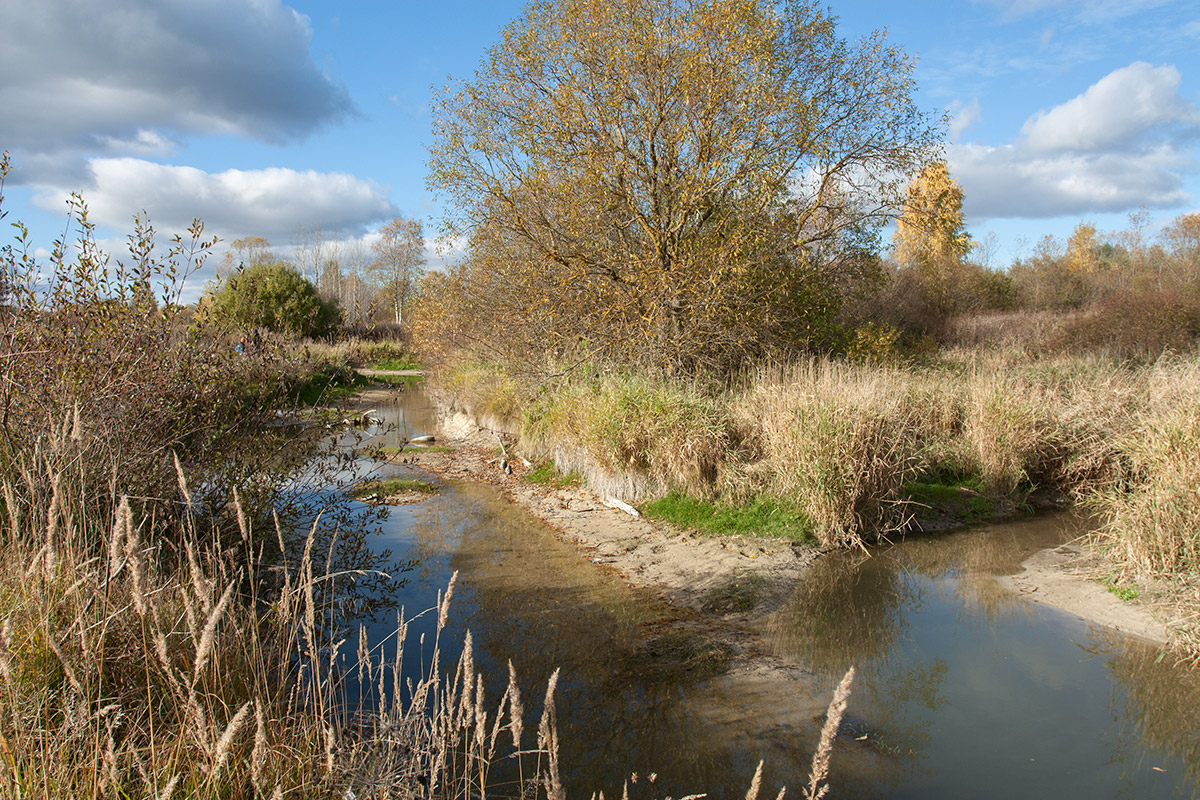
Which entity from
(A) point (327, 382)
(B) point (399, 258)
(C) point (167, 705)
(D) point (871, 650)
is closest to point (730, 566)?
(D) point (871, 650)

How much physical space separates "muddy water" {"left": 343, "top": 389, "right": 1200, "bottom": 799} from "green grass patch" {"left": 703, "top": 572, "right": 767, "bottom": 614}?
16.4 inches

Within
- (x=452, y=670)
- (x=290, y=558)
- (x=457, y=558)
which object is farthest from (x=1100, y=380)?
(x=290, y=558)

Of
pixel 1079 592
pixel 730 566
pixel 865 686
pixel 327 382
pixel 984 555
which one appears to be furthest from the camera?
pixel 327 382

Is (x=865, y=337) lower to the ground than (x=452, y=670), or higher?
higher

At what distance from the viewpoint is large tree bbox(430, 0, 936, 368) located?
1135cm

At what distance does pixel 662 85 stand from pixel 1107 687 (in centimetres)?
999

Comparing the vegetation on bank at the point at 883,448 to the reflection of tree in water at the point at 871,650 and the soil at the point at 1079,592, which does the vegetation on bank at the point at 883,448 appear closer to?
the soil at the point at 1079,592

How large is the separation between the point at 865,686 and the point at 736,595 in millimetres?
1846

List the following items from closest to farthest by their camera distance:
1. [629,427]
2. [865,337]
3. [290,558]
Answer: [290,558], [629,427], [865,337]

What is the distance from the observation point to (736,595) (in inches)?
274

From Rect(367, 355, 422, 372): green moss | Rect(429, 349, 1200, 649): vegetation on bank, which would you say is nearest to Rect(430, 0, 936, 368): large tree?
Rect(429, 349, 1200, 649): vegetation on bank

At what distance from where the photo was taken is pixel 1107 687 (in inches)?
205

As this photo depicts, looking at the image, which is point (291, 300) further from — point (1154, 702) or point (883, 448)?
point (1154, 702)

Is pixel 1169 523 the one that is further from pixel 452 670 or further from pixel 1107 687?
pixel 452 670
